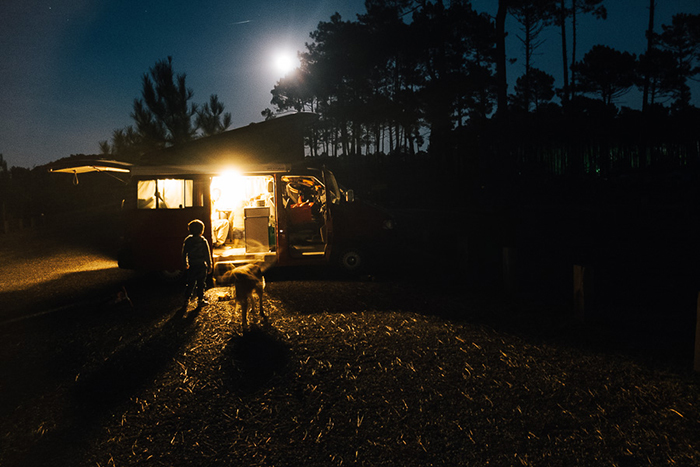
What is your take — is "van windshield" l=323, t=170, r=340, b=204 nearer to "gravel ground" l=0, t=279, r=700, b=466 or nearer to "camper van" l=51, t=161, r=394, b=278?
"camper van" l=51, t=161, r=394, b=278

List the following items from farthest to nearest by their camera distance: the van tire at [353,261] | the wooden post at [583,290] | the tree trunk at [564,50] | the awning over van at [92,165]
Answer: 1. the tree trunk at [564,50]
2. the van tire at [353,261]
3. the awning over van at [92,165]
4. the wooden post at [583,290]

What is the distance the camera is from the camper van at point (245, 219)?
859cm

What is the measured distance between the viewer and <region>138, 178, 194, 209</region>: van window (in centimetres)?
865

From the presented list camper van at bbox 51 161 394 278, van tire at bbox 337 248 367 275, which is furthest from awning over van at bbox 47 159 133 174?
van tire at bbox 337 248 367 275

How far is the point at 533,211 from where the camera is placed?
622 inches

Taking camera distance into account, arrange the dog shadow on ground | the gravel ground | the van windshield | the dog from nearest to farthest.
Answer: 1. the gravel ground
2. the dog shadow on ground
3. the dog
4. the van windshield

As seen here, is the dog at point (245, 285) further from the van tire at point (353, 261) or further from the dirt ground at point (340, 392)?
the van tire at point (353, 261)

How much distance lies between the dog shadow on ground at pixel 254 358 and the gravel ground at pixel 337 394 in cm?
2

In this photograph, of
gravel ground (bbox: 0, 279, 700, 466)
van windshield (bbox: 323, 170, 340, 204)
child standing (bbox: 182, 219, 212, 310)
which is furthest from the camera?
van windshield (bbox: 323, 170, 340, 204)

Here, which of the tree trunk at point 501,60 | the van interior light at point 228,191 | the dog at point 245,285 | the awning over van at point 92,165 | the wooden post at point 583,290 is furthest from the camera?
the tree trunk at point 501,60

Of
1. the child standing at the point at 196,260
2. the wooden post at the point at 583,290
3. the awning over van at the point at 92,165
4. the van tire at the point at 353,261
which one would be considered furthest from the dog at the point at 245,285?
the wooden post at the point at 583,290

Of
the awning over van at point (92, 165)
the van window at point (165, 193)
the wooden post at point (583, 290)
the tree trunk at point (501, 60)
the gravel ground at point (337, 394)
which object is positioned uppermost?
the tree trunk at point (501, 60)

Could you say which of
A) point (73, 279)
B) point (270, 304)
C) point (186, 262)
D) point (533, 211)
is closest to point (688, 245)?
point (533, 211)

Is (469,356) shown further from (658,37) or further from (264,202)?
(658,37)
